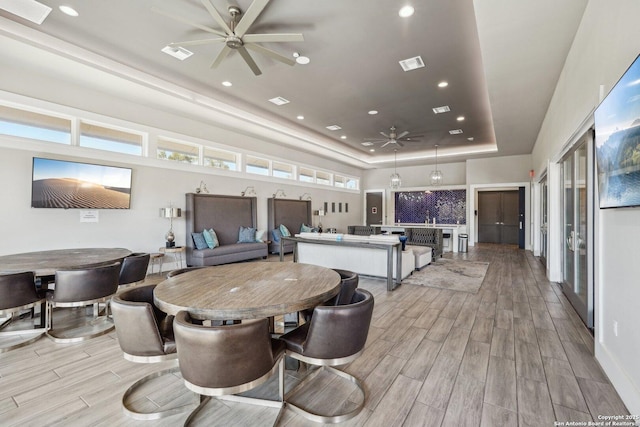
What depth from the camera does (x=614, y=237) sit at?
2121 millimetres

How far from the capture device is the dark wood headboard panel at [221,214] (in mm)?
6395

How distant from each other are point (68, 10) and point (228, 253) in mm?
4651

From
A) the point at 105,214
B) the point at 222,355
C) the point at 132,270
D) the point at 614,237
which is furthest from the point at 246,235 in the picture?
the point at 614,237

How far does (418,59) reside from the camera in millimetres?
4328

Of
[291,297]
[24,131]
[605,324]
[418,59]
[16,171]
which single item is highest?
[418,59]

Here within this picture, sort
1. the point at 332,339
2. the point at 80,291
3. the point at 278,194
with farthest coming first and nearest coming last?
the point at 278,194, the point at 80,291, the point at 332,339

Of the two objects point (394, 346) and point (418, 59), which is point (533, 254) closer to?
point (418, 59)

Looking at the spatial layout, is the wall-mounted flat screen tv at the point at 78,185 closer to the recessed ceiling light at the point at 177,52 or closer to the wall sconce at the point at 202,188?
the wall sconce at the point at 202,188

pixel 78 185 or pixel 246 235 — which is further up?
pixel 78 185

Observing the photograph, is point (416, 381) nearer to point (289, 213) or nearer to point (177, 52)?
point (177, 52)

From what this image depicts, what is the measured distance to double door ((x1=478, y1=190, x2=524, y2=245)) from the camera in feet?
36.7

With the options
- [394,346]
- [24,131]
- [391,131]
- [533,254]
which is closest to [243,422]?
[394,346]

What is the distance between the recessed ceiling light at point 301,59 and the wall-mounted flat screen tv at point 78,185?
3.79 meters

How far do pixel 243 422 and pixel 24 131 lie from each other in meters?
5.43
